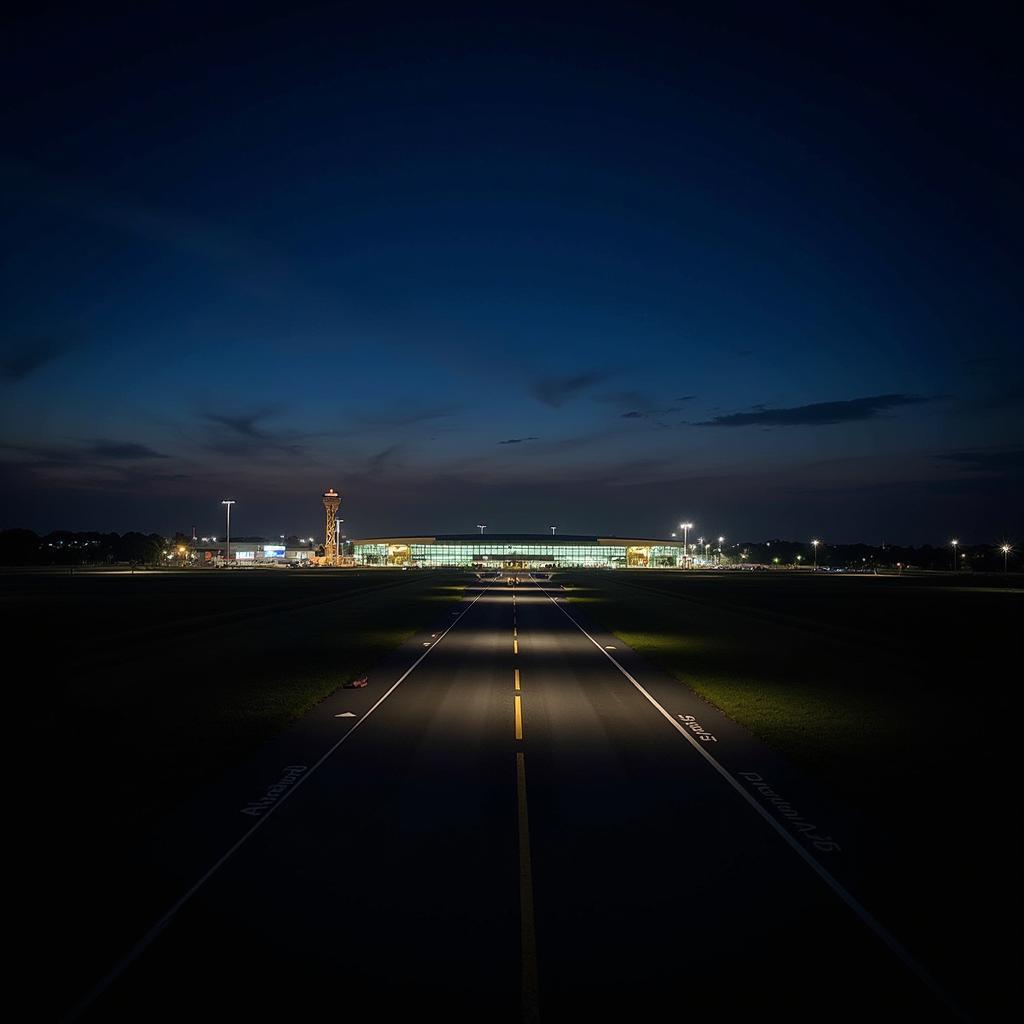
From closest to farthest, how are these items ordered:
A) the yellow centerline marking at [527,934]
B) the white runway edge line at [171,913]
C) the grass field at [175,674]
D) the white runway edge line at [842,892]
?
the yellow centerline marking at [527,934], the white runway edge line at [171,913], the white runway edge line at [842,892], the grass field at [175,674]

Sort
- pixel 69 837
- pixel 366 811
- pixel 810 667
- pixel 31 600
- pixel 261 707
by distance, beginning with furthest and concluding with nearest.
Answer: pixel 31 600
pixel 810 667
pixel 261 707
pixel 366 811
pixel 69 837

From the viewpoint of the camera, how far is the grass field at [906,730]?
918 centimetres

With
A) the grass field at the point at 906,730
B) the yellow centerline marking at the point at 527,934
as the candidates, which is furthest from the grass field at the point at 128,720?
the grass field at the point at 906,730

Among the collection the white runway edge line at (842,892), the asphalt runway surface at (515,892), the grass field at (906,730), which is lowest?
the grass field at (906,730)

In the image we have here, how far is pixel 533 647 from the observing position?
111 feet

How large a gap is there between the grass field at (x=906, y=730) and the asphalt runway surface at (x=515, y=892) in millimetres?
579

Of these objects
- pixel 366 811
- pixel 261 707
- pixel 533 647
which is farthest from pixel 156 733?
pixel 533 647

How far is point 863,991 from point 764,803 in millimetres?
5648

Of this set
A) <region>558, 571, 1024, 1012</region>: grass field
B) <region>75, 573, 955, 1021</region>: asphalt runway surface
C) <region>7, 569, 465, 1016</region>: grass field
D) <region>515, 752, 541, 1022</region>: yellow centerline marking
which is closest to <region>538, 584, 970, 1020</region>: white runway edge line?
<region>75, 573, 955, 1021</region>: asphalt runway surface

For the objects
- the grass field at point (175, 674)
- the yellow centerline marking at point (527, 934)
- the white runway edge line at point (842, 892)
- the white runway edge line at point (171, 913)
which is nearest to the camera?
the yellow centerline marking at point (527, 934)

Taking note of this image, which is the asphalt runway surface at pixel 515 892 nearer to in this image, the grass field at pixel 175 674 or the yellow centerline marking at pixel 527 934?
the yellow centerline marking at pixel 527 934

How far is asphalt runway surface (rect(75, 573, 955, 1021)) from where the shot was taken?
7207 mm

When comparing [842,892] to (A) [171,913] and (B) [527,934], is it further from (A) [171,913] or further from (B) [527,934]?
(A) [171,913]

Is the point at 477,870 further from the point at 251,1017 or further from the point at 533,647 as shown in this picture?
the point at 533,647
